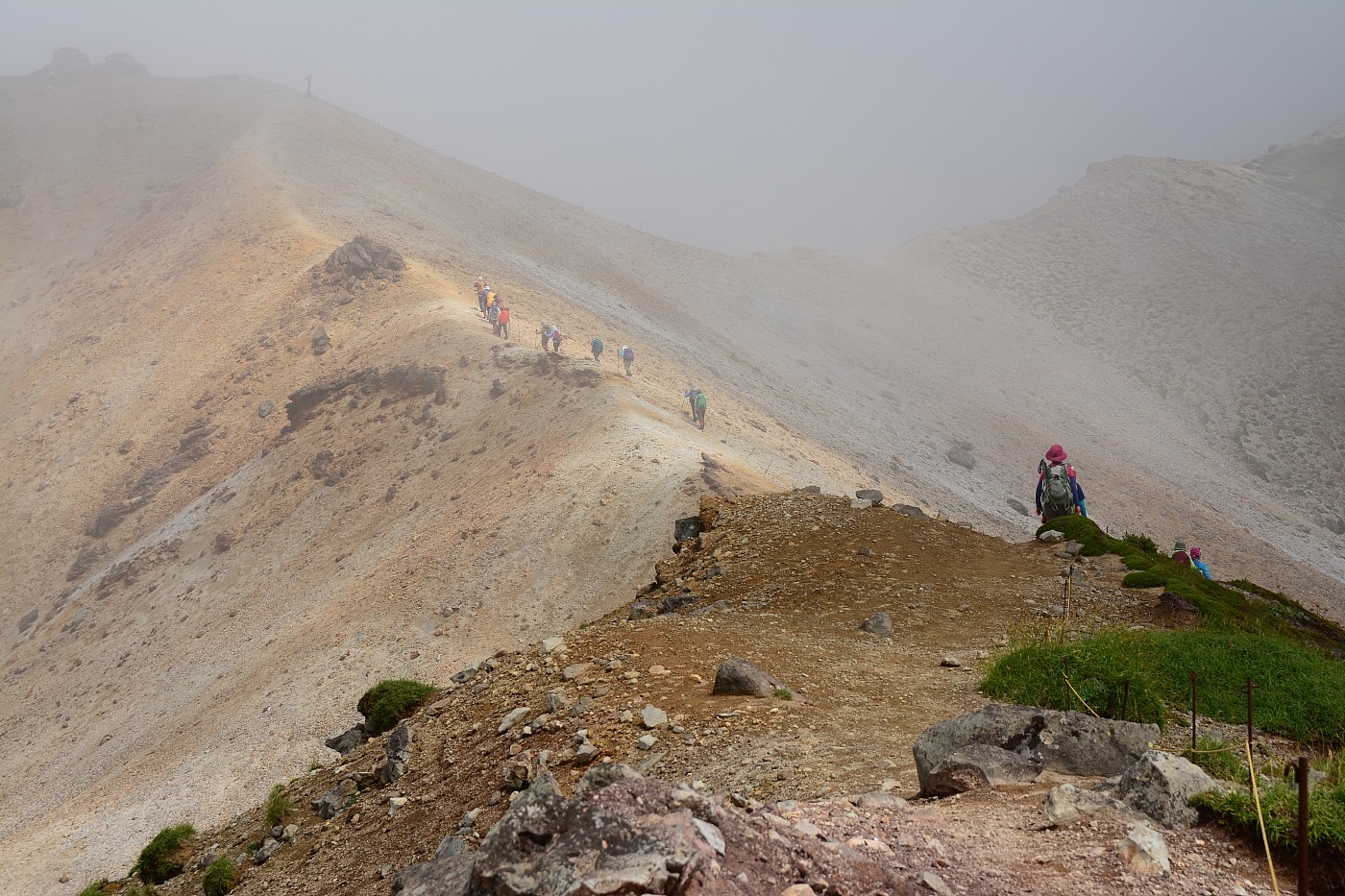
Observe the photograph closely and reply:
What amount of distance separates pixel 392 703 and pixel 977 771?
8961 millimetres

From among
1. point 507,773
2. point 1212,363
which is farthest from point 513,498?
point 1212,363

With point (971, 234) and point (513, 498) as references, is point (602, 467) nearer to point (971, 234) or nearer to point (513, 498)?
point (513, 498)

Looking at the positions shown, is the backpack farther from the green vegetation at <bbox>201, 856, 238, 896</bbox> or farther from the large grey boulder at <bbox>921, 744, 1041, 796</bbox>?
the green vegetation at <bbox>201, 856, 238, 896</bbox>

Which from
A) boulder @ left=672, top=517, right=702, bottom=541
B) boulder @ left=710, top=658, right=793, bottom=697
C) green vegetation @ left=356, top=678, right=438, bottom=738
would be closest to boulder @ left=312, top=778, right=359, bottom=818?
green vegetation @ left=356, top=678, right=438, bottom=738

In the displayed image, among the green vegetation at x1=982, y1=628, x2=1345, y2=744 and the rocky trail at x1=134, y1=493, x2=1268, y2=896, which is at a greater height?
the green vegetation at x1=982, y1=628, x2=1345, y2=744

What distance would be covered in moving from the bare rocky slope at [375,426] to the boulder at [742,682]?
1307 centimetres

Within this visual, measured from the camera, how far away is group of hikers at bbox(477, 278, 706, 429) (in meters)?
34.1

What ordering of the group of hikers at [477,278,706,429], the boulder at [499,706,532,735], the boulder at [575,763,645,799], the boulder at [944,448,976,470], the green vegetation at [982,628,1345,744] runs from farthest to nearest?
the boulder at [944,448,976,470], the group of hikers at [477,278,706,429], the boulder at [499,706,532,735], the green vegetation at [982,628,1345,744], the boulder at [575,763,645,799]

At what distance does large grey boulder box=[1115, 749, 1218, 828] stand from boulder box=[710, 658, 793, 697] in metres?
3.97

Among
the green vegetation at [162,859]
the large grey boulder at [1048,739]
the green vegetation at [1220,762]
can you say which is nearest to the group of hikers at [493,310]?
the green vegetation at [162,859]

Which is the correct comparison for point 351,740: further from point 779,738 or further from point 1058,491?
point 1058,491

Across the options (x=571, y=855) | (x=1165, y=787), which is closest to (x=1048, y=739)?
(x=1165, y=787)

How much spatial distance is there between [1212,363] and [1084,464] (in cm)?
2979

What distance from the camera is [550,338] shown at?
3906 centimetres
